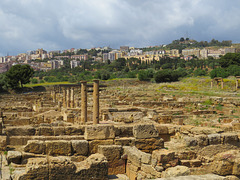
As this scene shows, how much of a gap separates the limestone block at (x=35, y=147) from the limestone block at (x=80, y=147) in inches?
35.5

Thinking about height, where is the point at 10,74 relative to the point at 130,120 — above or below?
above

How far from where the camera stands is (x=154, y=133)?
9.99m

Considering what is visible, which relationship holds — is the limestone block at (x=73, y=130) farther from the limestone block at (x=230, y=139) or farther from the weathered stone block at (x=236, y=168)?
the weathered stone block at (x=236, y=168)

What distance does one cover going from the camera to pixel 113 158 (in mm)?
9227

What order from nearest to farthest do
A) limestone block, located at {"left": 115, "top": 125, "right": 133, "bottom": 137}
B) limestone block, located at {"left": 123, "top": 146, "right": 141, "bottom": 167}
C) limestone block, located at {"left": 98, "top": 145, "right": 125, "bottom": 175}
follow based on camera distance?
limestone block, located at {"left": 123, "top": 146, "right": 141, "bottom": 167}
limestone block, located at {"left": 98, "top": 145, "right": 125, "bottom": 175}
limestone block, located at {"left": 115, "top": 125, "right": 133, "bottom": 137}

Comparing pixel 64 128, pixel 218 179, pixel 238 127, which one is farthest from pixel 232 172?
pixel 238 127

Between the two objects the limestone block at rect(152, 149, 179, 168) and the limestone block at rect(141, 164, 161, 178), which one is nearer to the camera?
the limestone block at rect(141, 164, 161, 178)

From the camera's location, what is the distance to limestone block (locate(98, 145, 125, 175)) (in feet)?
30.1

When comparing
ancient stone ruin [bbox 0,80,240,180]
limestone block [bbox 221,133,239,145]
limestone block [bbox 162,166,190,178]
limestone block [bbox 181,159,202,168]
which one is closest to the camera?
ancient stone ruin [bbox 0,80,240,180]

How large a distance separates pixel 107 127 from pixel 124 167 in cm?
142

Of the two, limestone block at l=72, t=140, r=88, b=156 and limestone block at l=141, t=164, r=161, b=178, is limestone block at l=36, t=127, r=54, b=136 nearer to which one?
limestone block at l=72, t=140, r=88, b=156

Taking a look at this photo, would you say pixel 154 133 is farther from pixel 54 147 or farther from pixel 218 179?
pixel 218 179

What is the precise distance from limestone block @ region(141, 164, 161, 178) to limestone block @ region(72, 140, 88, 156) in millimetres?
1984

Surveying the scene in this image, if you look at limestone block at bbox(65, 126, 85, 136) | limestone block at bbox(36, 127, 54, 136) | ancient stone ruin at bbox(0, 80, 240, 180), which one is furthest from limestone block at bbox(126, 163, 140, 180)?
limestone block at bbox(36, 127, 54, 136)
